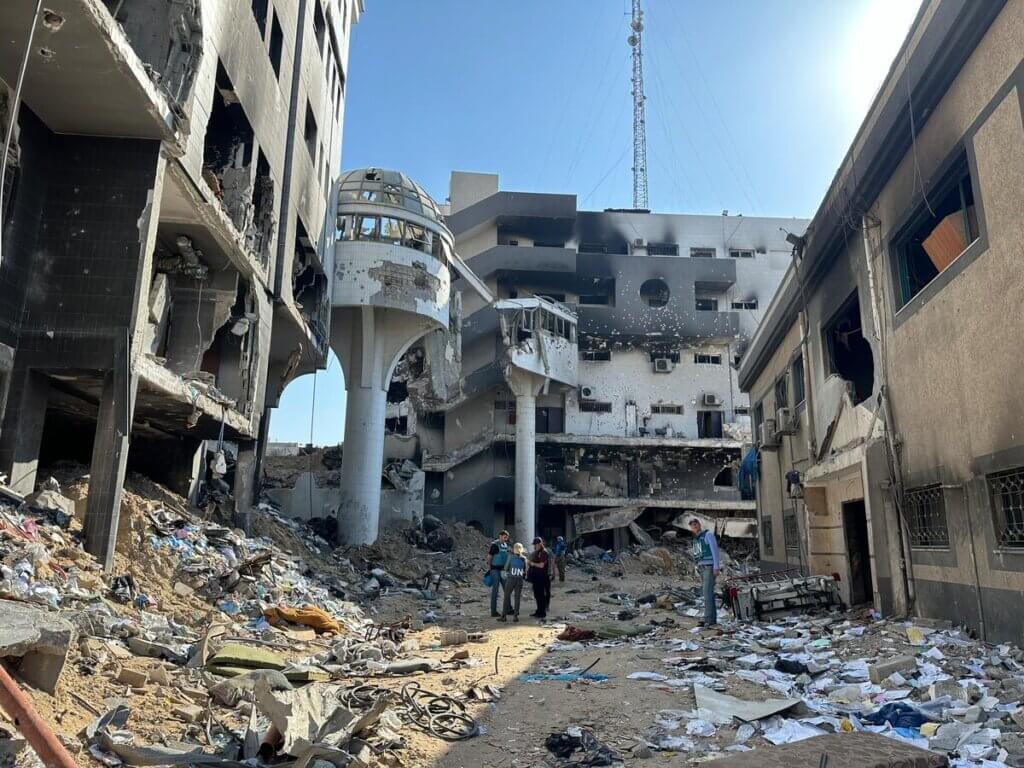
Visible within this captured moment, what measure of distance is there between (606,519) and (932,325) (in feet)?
87.5

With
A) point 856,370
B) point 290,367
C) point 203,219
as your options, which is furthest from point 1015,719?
point 290,367

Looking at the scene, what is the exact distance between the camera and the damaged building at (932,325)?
643cm

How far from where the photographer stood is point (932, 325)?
7.90m

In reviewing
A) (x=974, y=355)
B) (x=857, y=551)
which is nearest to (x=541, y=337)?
(x=857, y=551)

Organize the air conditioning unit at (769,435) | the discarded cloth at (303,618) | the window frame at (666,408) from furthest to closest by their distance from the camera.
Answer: the window frame at (666,408), the air conditioning unit at (769,435), the discarded cloth at (303,618)

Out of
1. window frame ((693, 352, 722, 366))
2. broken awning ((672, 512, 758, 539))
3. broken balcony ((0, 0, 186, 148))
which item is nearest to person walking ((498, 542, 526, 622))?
broken balcony ((0, 0, 186, 148))

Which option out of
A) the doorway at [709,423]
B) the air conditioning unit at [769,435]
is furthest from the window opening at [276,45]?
the doorway at [709,423]

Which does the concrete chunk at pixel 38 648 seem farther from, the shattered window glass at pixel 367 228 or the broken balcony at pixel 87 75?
the shattered window glass at pixel 367 228

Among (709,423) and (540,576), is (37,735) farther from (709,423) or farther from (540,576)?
(709,423)

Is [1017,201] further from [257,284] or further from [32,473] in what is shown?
[257,284]

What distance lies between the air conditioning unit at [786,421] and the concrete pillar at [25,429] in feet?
43.5

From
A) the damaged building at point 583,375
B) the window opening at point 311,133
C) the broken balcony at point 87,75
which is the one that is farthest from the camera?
the damaged building at point 583,375

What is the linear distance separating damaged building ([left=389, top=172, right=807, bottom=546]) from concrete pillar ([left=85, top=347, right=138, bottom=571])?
2171 cm

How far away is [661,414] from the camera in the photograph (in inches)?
1467
